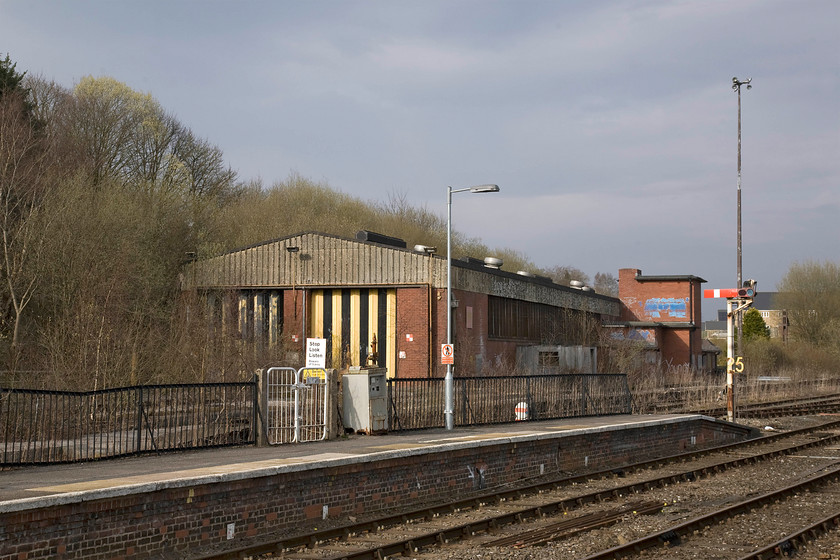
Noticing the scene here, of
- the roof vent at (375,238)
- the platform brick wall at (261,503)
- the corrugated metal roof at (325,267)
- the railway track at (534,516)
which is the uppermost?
the roof vent at (375,238)

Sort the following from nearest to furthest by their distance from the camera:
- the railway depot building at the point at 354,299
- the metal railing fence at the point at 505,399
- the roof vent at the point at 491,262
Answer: the metal railing fence at the point at 505,399 → the railway depot building at the point at 354,299 → the roof vent at the point at 491,262

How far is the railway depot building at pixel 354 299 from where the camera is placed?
34406 millimetres

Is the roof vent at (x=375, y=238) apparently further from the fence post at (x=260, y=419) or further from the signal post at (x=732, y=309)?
the fence post at (x=260, y=419)

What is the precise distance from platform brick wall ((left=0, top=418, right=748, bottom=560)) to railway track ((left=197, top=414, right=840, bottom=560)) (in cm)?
73

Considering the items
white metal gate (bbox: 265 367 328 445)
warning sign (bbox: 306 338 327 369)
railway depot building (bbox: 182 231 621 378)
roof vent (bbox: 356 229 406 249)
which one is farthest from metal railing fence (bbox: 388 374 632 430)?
roof vent (bbox: 356 229 406 249)

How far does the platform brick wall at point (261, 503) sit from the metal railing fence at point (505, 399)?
11.7ft

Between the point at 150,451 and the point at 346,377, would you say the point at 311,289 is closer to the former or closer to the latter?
the point at 346,377

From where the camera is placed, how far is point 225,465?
41.7 ft

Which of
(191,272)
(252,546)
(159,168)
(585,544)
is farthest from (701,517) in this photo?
(159,168)

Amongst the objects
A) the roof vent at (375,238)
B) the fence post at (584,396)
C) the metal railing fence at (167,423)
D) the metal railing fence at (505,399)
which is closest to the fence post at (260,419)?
the metal railing fence at (167,423)

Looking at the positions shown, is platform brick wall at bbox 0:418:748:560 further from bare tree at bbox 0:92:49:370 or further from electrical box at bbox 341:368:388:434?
bare tree at bbox 0:92:49:370

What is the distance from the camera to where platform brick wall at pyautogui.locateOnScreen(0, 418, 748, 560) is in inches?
361

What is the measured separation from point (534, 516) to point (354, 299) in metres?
22.8

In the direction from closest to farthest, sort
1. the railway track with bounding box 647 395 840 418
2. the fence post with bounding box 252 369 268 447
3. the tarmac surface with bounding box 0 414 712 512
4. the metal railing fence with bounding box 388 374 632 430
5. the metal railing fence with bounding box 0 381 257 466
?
the tarmac surface with bounding box 0 414 712 512
the metal railing fence with bounding box 0 381 257 466
the fence post with bounding box 252 369 268 447
the metal railing fence with bounding box 388 374 632 430
the railway track with bounding box 647 395 840 418
